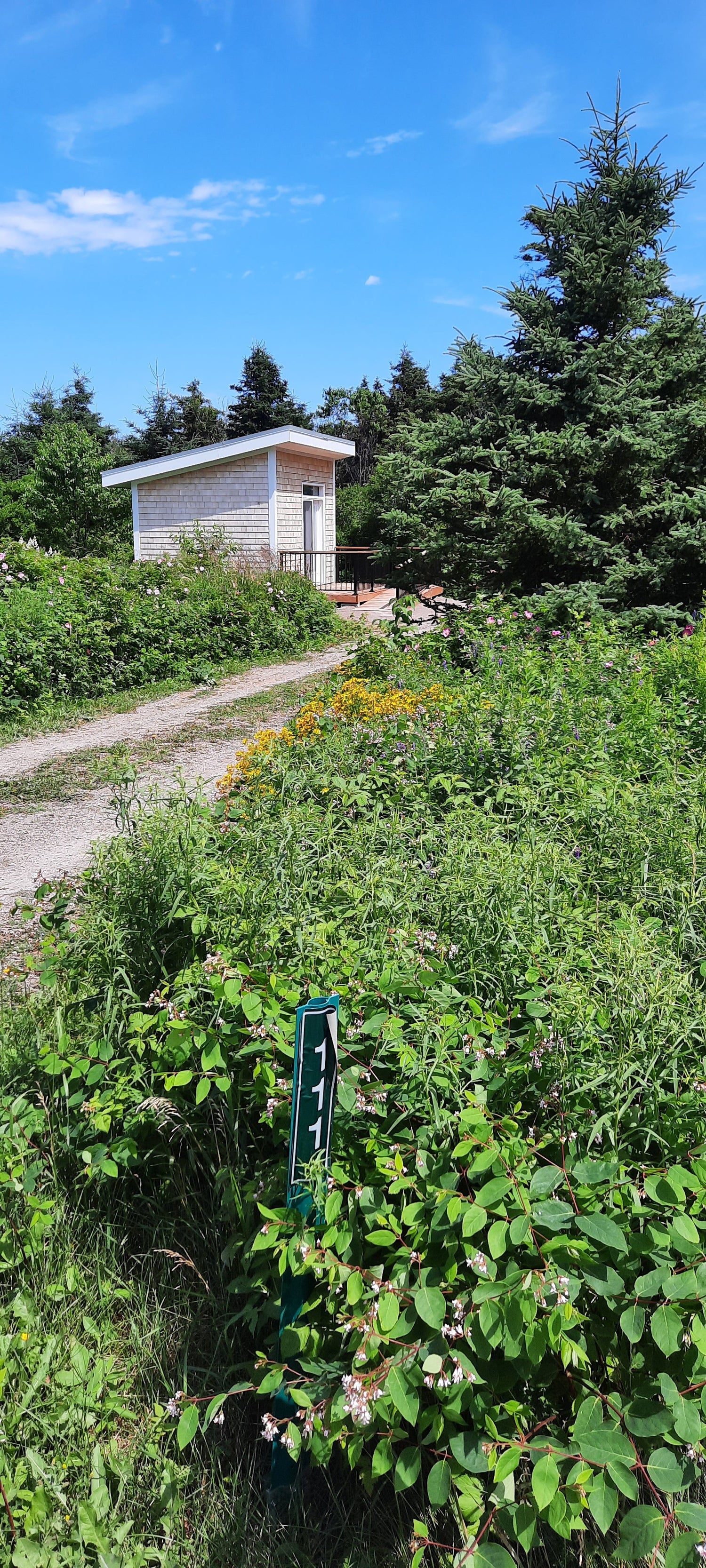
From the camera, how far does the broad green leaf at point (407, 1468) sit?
1539 millimetres

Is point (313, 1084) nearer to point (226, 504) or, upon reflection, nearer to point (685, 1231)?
point (685, 1231)

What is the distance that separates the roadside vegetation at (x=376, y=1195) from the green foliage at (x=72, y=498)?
998 inches

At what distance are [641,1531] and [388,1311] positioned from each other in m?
0.46

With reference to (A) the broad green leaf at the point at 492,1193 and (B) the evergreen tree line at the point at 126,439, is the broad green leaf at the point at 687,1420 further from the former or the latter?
(B) the evergreen tree line at the point at 126,439

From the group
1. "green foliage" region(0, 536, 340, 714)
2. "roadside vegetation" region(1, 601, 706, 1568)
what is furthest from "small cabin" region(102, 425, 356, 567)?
"roadside vegetation" region(1, 601, 706, 1568)

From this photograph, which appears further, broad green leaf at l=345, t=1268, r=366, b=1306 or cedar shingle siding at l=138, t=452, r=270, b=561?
cedar shingle siding at l=138, t=452, r=270, b=561

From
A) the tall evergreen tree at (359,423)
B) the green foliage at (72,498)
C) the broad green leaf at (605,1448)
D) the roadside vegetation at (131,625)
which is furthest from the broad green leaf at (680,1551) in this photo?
the tall evergreen tree at (359,423)

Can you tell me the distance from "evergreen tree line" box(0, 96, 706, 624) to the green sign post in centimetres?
583

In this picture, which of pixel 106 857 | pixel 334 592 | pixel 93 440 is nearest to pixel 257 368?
pixel 93 440

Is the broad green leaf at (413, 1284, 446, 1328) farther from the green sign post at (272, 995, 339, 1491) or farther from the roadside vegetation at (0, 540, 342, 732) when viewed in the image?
the roadside vegetation at (0, 540, 342, 732)

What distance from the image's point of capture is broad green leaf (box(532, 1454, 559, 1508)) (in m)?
1.42

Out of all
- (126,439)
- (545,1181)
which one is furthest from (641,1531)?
(126,439)

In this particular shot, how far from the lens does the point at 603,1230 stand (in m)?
1.57

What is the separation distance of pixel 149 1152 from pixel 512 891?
1.07 m
